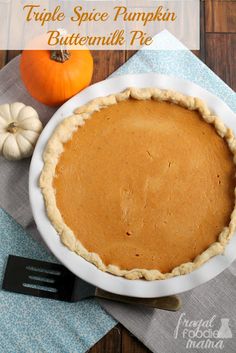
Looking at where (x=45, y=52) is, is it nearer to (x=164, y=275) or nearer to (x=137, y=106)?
(x=137, y=106)

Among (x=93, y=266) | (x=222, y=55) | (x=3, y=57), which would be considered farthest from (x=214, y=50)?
(x=93, y=266)

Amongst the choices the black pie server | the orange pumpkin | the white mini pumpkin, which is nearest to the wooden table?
the orange pumpkin

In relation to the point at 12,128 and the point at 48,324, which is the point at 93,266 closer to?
the point at 48,324

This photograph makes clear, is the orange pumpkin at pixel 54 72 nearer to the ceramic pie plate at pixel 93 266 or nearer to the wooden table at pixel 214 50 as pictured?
the ceramic pie plate at pixel 93 266

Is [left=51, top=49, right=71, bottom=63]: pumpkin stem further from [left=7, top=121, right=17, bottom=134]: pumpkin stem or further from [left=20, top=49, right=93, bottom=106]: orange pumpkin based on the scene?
[left=7, top=121, right=17, bottom=134]: pumpkin stem

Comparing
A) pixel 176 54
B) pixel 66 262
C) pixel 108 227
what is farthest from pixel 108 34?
pixel 66 262
